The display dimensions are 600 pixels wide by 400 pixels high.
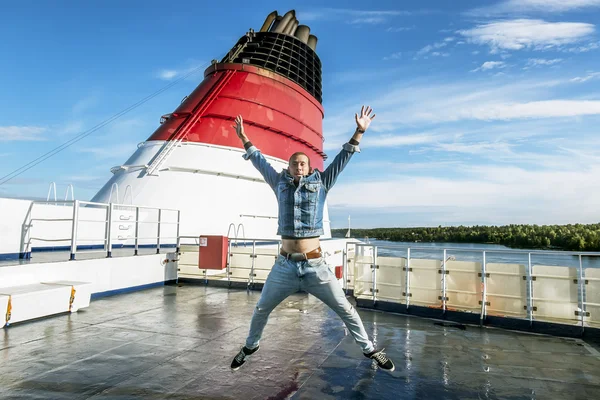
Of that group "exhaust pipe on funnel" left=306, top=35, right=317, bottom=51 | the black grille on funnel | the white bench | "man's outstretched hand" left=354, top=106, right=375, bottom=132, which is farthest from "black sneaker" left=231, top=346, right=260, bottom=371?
"exhaust pipe on funnel" left=306, top=35, right=317, bottom=51

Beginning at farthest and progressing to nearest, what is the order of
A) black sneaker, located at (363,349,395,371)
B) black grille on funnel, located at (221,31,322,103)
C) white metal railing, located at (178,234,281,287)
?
black grille on funnel, located at (221,31,322,103) < white metal railing, located at (178,234,281,287) < black sneaker, located at (363,349,395,371)

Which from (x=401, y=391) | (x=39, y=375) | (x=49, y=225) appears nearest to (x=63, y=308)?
(x=39, y=375)

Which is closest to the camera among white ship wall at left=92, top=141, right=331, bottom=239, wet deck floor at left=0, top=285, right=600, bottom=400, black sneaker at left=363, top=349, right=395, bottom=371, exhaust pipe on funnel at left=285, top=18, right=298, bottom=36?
wet deck floor at left=0, top=285, right=600, bottom=400

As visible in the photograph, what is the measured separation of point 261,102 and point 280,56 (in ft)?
12.6

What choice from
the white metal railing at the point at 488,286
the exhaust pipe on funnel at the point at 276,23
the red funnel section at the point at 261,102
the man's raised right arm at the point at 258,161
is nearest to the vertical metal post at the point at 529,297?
the white metal railing at the point at 488,286

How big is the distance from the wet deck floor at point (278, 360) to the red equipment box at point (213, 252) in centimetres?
310

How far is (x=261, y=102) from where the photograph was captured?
16.6 metres

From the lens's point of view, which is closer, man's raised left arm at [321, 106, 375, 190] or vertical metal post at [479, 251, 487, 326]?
man's raised left arm at [321, 106, 375, 190]

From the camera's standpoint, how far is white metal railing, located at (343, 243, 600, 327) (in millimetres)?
5891

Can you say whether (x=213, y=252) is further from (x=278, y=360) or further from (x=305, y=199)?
(x=305, y=199)

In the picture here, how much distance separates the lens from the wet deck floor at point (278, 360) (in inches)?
137

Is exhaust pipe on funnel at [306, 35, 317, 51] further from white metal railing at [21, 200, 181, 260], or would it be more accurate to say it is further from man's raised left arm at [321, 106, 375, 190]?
man's raised left arm at [321, 106, 375, 190]

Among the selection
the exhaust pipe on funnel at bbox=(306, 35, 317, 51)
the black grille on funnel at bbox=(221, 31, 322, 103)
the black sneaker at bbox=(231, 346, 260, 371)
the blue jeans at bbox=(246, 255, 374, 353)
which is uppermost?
the exhaust pipe on funnel at bbox=(306, 35, 317, 51)

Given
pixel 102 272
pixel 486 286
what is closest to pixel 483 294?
pixel 486 286
